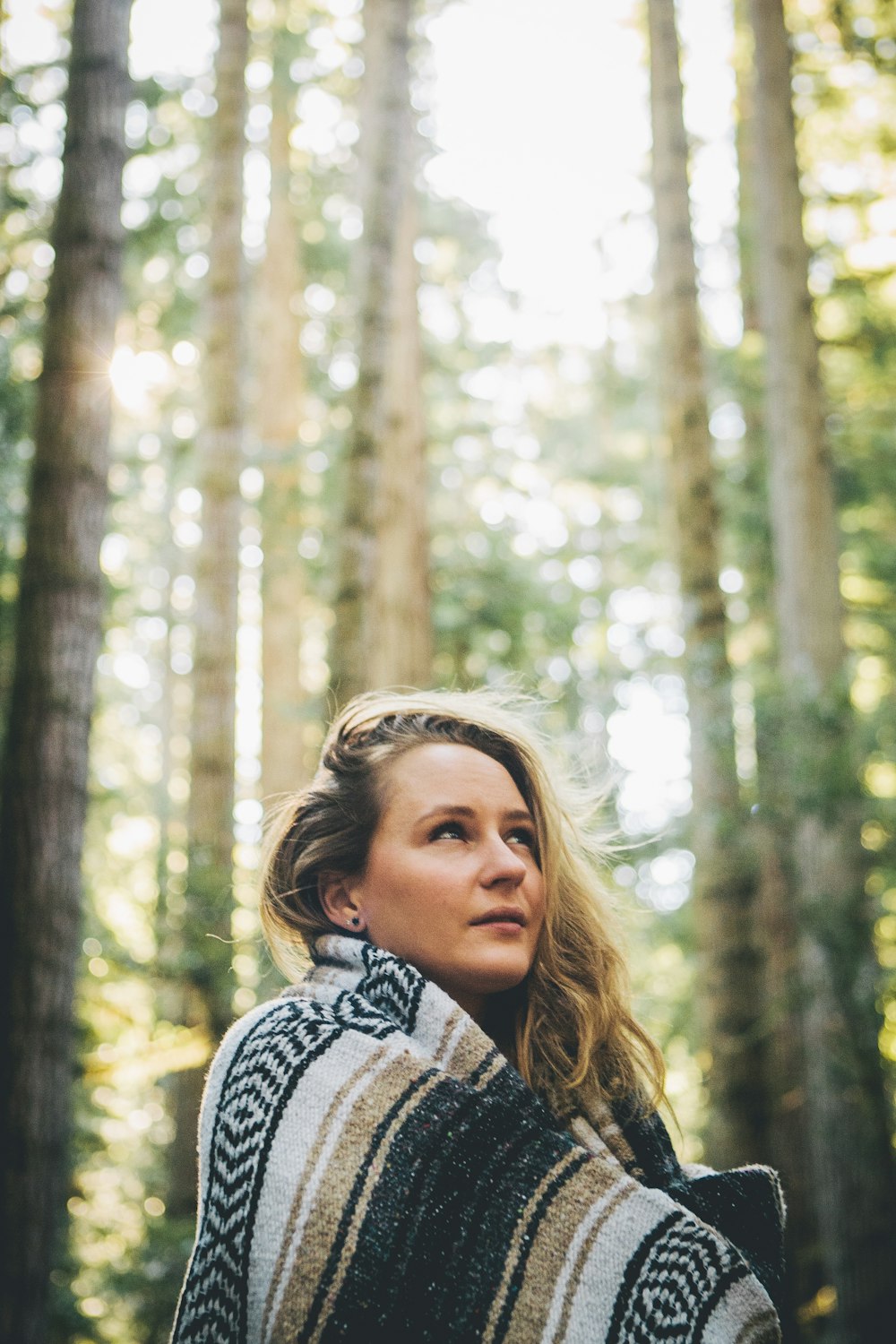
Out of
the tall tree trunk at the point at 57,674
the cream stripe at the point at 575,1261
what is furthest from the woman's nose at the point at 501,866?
the tall tree trunk at the point at 57,674

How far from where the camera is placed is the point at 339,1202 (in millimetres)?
1705

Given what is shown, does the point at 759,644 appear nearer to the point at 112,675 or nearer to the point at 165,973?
the point at 165,973

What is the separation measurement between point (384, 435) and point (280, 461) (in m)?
3.80

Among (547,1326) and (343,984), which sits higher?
(343,984)

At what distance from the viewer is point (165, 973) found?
7219mm

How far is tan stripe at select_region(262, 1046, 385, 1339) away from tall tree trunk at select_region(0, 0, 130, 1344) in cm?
372

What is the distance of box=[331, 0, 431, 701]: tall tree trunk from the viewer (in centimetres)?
641

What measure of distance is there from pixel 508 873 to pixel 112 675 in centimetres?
2048

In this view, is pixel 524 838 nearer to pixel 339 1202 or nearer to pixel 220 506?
pixel 339 1202

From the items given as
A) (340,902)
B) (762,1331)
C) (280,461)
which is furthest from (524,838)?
(280,461)

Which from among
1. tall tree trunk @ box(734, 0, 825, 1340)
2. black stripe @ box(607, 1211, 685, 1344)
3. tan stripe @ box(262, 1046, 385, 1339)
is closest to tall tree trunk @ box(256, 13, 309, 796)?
tall tree trunk @ box(734, 0, 825, 1340)

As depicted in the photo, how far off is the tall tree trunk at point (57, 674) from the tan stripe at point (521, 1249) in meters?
3.84

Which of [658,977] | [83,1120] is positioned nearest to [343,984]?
[83,1120]

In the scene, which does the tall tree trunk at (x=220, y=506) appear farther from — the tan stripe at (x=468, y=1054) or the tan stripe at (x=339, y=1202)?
the tan stripe at (x=339, y=1202)
